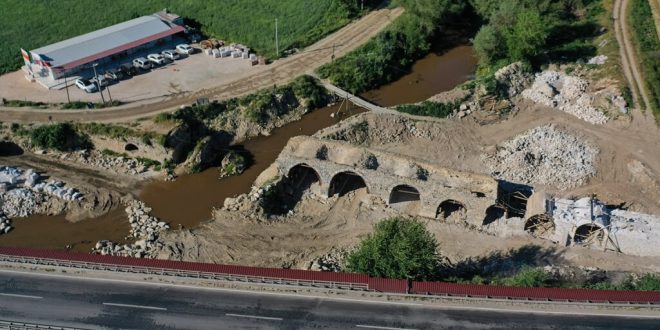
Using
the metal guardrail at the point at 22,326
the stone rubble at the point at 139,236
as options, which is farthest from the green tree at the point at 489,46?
the metal guardrail at the point at 22,326

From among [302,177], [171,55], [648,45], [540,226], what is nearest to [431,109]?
[302,177]

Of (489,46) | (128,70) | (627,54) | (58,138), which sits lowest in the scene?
(58,138)

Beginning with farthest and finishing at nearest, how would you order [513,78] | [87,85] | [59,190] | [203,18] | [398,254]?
[203,18]
[513,78]
[87,85]
[59,190]
[398,254]

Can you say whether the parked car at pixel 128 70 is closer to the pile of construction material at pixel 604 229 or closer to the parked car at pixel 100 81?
the parked car at pixel 100 81

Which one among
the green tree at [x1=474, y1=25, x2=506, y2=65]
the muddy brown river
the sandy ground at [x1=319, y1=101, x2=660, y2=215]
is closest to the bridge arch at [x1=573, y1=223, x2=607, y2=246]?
the sandy ground at [x1=319, y1=101, x2=660, y2=215]

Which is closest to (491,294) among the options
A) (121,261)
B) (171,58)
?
(121,261)

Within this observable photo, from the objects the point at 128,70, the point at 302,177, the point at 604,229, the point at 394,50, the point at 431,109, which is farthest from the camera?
the point at 394,50

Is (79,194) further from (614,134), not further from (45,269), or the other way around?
(614,134)

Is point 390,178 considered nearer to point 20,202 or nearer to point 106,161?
point 106,161
